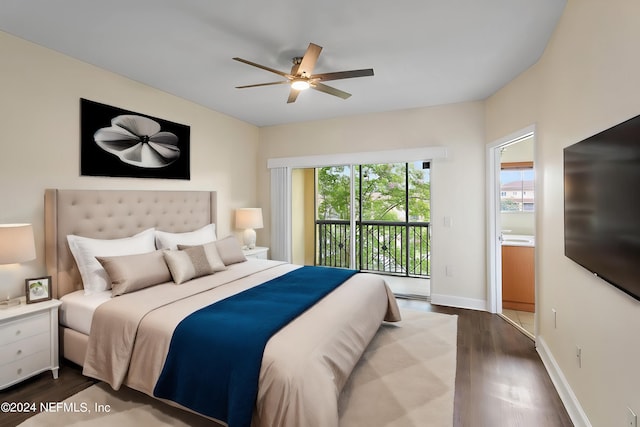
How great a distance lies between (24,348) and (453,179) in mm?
4475

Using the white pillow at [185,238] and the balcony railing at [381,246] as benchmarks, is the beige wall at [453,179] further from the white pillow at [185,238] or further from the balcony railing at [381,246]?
the white pillow at [185,238]

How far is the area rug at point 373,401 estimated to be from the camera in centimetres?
193

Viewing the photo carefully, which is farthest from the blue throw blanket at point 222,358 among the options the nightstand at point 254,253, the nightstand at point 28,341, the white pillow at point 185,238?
the nightstand at point 254,253

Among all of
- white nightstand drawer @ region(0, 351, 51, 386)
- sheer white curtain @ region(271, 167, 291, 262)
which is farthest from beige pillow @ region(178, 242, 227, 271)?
sheer white curtain @ region(271, 167, 291, 262)

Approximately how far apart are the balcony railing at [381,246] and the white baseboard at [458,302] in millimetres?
789

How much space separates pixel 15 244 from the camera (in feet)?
7.23

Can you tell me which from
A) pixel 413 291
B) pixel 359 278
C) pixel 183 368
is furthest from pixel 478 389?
pixel 413 291

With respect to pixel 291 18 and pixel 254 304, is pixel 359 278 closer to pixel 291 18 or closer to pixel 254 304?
pixel 254 304

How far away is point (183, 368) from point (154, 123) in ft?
9.10

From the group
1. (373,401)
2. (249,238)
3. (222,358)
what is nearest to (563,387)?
(373,401)

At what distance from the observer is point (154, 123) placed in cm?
353

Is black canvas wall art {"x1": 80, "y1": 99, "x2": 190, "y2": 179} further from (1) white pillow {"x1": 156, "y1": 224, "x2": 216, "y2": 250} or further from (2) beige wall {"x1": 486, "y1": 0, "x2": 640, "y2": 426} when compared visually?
(2) beige wall {"x1": 486, "y1": 0, "x2": 640, "y2": 426}

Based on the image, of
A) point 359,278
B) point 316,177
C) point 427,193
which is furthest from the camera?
point 316,177

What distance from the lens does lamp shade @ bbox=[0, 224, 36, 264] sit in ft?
7.11
